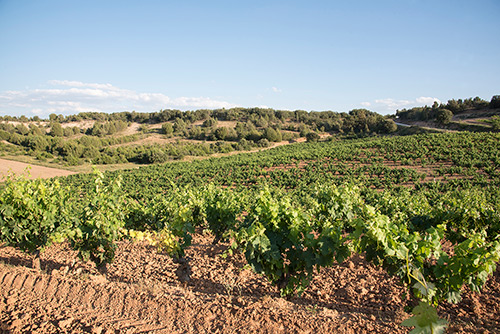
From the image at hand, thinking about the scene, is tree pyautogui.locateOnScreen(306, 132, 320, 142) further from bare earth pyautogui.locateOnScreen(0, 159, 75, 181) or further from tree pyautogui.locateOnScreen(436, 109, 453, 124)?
bare earth pyautogui.locateOnScreen(0, 159, 75, 181)

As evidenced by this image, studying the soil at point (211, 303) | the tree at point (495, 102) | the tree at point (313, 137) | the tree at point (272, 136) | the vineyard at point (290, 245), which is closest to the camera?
the soil at point (211, 303)

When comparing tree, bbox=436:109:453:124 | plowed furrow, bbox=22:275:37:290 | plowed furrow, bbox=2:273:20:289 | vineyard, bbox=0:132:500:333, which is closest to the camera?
vineyard, bbox=0:132:500:333

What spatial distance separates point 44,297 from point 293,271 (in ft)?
15.2

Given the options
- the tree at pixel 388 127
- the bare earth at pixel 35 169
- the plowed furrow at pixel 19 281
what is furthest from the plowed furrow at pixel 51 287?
the tree at pixel 388 127

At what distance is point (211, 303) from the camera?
182 inches

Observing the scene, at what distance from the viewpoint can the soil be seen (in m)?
4.02

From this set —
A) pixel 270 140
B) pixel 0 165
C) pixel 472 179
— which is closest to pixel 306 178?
pixel 472 179

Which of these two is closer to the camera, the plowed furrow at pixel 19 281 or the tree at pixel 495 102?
the plowed furrow at pixel 19 281

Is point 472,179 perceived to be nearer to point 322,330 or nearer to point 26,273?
point 322,330

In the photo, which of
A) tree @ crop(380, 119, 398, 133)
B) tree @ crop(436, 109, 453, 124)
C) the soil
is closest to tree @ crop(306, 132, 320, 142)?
tree @ crop(380, 119, 398, 133)

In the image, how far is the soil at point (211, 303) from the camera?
13.2ft

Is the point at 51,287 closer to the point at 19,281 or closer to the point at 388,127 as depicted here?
the point at 19,281

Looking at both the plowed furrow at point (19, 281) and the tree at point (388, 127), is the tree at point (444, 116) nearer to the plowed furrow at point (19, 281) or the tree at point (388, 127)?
the tree at point (388, 127)

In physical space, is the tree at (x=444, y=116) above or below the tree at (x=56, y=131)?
above
